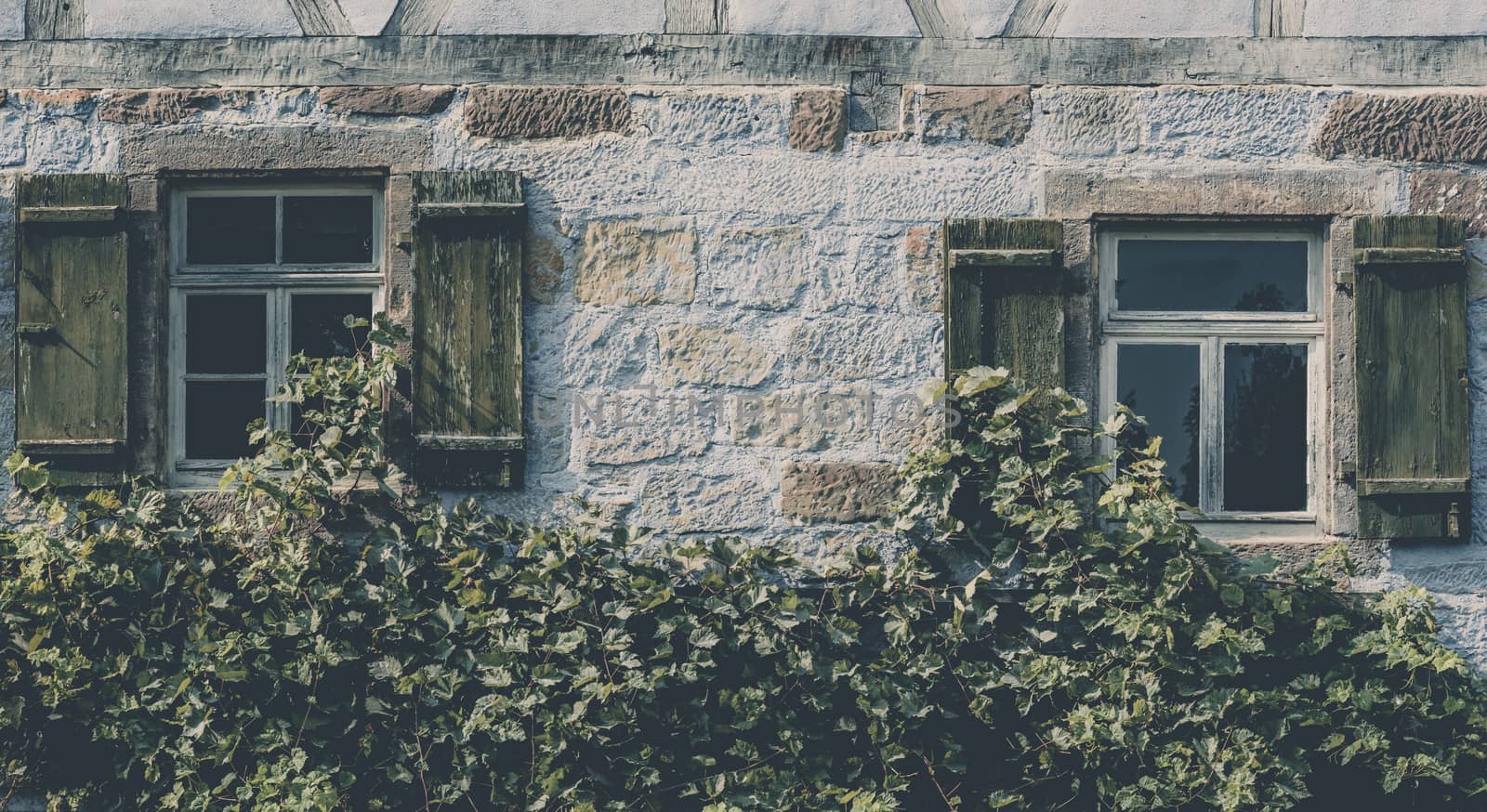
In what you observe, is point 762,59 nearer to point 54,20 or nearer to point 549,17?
point 549,17

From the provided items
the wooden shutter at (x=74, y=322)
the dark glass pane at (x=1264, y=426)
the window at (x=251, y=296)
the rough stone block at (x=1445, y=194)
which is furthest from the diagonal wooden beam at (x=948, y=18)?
the wooden shutter at (x=74, y=322)

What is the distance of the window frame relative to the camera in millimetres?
4133

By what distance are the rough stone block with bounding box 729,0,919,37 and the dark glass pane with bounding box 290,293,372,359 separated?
1529 mm

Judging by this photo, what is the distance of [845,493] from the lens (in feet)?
13.3

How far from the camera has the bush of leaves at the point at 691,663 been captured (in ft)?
12.5

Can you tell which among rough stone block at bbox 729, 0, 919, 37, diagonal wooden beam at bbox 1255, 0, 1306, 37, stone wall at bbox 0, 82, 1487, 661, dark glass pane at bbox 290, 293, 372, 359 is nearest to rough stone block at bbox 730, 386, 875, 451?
stone wall at bbox 0, 82, 1487, 661

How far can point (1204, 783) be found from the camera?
3736 millimetres

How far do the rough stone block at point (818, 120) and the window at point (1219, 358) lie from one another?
0.95 m

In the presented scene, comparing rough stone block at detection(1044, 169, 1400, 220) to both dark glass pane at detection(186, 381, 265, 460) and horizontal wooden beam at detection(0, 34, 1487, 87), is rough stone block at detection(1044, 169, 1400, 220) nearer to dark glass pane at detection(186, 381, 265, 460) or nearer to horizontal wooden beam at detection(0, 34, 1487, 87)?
horizontal wooden beam at detection(0, 34, 1487, 87)

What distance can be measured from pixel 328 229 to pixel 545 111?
812 millimetres

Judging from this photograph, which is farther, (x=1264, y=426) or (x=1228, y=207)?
(x=1264, y=426)

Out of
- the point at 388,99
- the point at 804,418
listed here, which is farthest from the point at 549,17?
the point at 804,418

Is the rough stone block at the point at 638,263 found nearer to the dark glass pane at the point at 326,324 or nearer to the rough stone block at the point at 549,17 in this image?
the rough stone block at the point at 549,17

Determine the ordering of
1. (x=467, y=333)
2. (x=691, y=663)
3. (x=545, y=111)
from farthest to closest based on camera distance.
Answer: (x=545, y=111) → (x=467, y=333) → (x=691, y=663)
